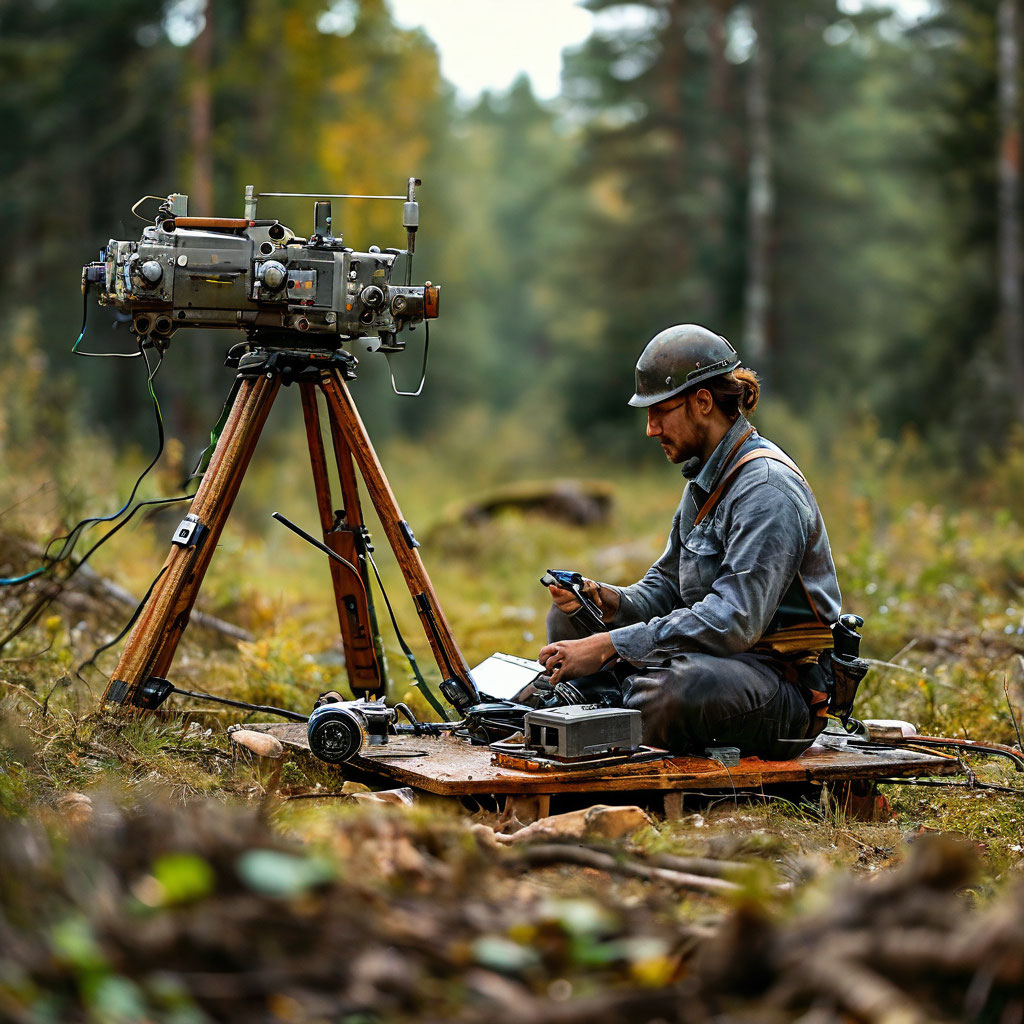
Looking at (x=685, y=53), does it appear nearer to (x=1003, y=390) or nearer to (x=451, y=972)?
(x=1003, y=390)

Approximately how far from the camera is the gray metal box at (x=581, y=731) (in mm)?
4352

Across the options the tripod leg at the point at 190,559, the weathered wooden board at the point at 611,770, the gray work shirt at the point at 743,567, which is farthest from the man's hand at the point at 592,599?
the tripod leg at the point at 190,559

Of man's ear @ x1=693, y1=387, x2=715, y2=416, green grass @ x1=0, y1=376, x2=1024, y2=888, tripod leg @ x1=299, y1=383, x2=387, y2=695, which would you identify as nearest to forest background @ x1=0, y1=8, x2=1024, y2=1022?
green grass @ x1=0, y1=376, x2=1024, y2=888

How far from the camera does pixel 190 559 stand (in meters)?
4.94

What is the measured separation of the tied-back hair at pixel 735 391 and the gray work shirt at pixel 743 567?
69 millimetres

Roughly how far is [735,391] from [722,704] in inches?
50.0

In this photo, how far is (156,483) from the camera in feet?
26.3

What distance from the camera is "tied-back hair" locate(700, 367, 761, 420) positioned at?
4961 mm

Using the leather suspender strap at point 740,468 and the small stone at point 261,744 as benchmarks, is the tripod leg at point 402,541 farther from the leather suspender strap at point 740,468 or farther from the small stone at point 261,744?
the leather suspender strap at point 740,468

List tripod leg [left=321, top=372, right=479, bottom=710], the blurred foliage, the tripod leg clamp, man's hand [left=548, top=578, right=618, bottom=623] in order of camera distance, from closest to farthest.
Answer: the tripod leg clamp → man's hand [left=548, top=578, right=618, bottom=623] → tripod leg [left=321, top=372, right=479, bottom=710] → the blurred foliage

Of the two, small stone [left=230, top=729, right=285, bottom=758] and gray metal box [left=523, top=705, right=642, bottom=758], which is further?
small stone [left=230, top=729, right=285, bottom=758]

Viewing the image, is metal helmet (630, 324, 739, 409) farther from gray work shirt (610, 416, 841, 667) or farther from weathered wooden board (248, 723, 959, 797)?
weathered wooden board (248, 723, 959, 797)

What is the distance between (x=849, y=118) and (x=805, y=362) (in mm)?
7438

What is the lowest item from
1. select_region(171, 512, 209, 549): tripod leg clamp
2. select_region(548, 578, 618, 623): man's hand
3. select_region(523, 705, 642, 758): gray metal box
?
select_region(523, 705, 642, 758): gray metal box
